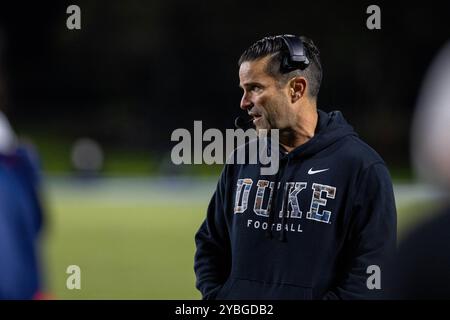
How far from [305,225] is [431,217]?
111cm

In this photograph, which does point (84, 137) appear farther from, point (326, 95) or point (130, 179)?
point (326, 95)

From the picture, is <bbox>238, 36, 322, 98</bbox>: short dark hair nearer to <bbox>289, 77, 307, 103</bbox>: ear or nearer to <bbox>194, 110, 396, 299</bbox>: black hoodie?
<bbox>289, 77, 307, 103</bbox>: ear

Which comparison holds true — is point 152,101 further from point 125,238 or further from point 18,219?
point 18,219

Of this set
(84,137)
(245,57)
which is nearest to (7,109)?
(245,57)

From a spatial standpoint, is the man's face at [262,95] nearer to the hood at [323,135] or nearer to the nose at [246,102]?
the nose at [246,102]

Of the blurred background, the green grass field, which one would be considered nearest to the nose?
the blurred background

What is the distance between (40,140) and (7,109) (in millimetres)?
19831

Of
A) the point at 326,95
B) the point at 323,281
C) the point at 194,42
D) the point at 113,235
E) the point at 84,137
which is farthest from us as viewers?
the point at 84,137

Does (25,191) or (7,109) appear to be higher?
(7,109)

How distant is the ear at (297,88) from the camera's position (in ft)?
8.07

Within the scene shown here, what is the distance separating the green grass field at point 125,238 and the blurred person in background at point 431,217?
3406mm

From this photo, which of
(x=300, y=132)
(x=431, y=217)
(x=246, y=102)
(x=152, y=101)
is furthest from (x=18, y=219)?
(x=152, y=101)

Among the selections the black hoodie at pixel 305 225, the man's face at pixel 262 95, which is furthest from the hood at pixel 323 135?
the man's face at pixel 262 95
